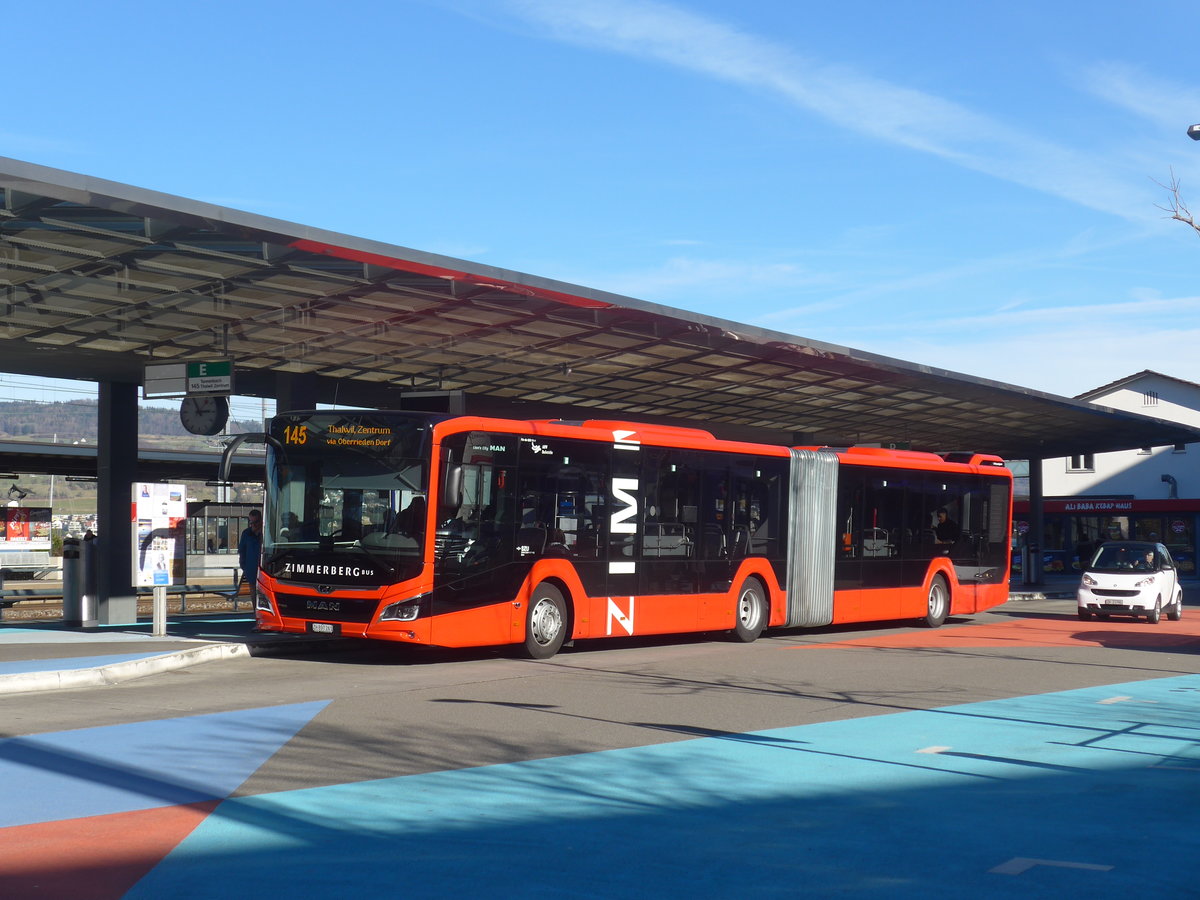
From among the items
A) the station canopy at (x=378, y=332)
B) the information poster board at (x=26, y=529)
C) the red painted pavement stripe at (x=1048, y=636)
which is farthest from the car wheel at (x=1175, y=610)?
the information poster board at (x=26, y=529)

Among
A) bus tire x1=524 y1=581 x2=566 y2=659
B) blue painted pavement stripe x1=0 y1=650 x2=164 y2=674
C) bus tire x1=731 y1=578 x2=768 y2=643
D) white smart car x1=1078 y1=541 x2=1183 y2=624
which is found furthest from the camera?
white smart car x1=1078 y1=541 x2=1183 y2=624

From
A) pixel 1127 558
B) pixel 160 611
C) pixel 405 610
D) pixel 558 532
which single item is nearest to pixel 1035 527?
pixel 1127 558

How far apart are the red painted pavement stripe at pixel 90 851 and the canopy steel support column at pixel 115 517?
47.1 feet

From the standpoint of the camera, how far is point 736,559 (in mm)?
20141

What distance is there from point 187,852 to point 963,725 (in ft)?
23.0

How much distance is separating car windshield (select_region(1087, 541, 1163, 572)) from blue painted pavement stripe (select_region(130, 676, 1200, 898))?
17.7m

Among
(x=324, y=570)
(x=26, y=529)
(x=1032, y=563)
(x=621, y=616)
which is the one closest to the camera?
(x=324, y=570)

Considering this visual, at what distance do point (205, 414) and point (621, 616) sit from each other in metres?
6.67

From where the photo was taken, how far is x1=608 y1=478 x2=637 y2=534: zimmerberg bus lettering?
1791cm

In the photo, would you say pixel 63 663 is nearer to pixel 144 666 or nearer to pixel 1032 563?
pixel 144 666

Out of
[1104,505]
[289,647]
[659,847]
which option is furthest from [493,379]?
[1104,505]

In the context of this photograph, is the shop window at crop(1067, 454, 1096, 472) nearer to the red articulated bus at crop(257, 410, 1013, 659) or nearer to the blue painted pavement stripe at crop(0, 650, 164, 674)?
the red articulated bus at crop(257, 410, 1013, 659)

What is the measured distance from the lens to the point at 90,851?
6289mm

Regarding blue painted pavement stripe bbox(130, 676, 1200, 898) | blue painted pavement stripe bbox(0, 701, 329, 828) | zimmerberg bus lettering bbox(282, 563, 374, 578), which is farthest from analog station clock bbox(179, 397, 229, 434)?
blue painted pavement stripe bbox(130, 676, 1200, 898)
